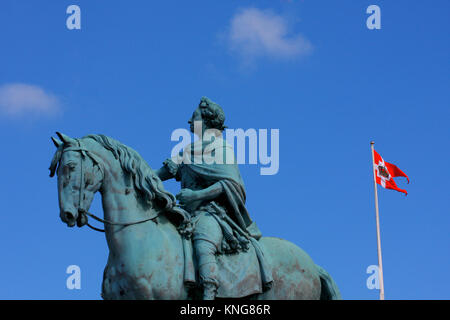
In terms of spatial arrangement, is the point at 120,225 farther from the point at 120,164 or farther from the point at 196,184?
the point at 196,184

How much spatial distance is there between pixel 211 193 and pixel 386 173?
15.6 meters

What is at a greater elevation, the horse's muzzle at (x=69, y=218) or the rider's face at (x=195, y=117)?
the rider's face at (x=195, y=117)

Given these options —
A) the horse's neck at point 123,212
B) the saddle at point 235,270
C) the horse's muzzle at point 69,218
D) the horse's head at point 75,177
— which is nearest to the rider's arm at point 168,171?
the saddle at point 235,270

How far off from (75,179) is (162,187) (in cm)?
165

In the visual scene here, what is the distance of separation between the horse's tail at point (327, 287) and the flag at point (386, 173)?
533 inches

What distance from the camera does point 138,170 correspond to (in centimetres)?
1437

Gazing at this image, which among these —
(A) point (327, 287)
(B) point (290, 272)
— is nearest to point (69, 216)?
(B) point (290, 272)

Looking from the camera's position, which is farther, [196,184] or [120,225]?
[196,184]

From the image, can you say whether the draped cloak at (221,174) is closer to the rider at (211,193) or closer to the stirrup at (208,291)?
the rider at (211,193)

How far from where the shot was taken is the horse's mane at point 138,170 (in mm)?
14281
